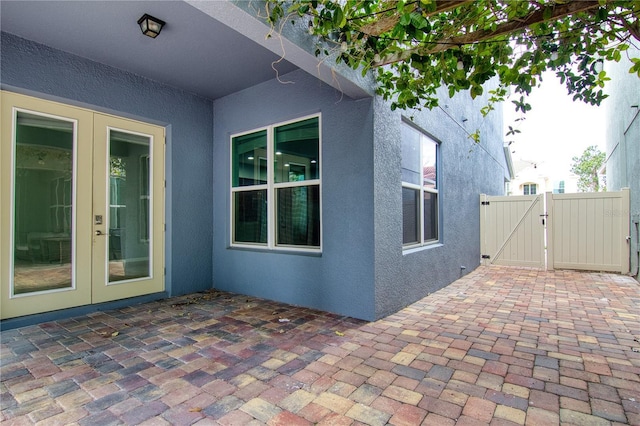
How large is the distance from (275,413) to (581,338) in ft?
9.74

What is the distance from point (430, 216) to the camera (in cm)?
524

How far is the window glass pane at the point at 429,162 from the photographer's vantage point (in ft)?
16.5

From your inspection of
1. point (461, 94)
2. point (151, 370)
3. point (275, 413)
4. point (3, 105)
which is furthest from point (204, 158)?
point (461, 94)

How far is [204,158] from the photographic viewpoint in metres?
→ 5.05

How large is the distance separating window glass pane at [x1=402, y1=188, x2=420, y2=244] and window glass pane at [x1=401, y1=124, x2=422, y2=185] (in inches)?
7.2

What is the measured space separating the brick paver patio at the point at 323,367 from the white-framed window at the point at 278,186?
40.5 inches

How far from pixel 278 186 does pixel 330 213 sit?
0.96 m

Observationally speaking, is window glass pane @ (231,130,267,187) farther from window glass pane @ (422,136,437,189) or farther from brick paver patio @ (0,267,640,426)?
window glass pane @ (422,136,437,189)

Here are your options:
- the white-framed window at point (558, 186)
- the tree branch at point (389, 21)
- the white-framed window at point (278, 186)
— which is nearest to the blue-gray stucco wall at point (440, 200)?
the white-framed window at point (278, 186)

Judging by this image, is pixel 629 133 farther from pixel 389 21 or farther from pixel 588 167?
pixel 588 167

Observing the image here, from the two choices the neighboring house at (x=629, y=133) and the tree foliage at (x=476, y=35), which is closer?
the tree foliage at (x=476, y=35)

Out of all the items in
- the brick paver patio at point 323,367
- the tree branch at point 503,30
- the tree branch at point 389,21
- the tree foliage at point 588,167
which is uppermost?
the tree foliage at point 588,167

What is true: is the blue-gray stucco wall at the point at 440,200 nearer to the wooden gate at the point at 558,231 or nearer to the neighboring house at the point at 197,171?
the neighboring house at the point at 197,171

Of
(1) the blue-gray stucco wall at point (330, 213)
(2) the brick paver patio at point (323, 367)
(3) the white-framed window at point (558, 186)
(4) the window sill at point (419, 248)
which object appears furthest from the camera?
(3) the white-framed window at point (558, 186)
